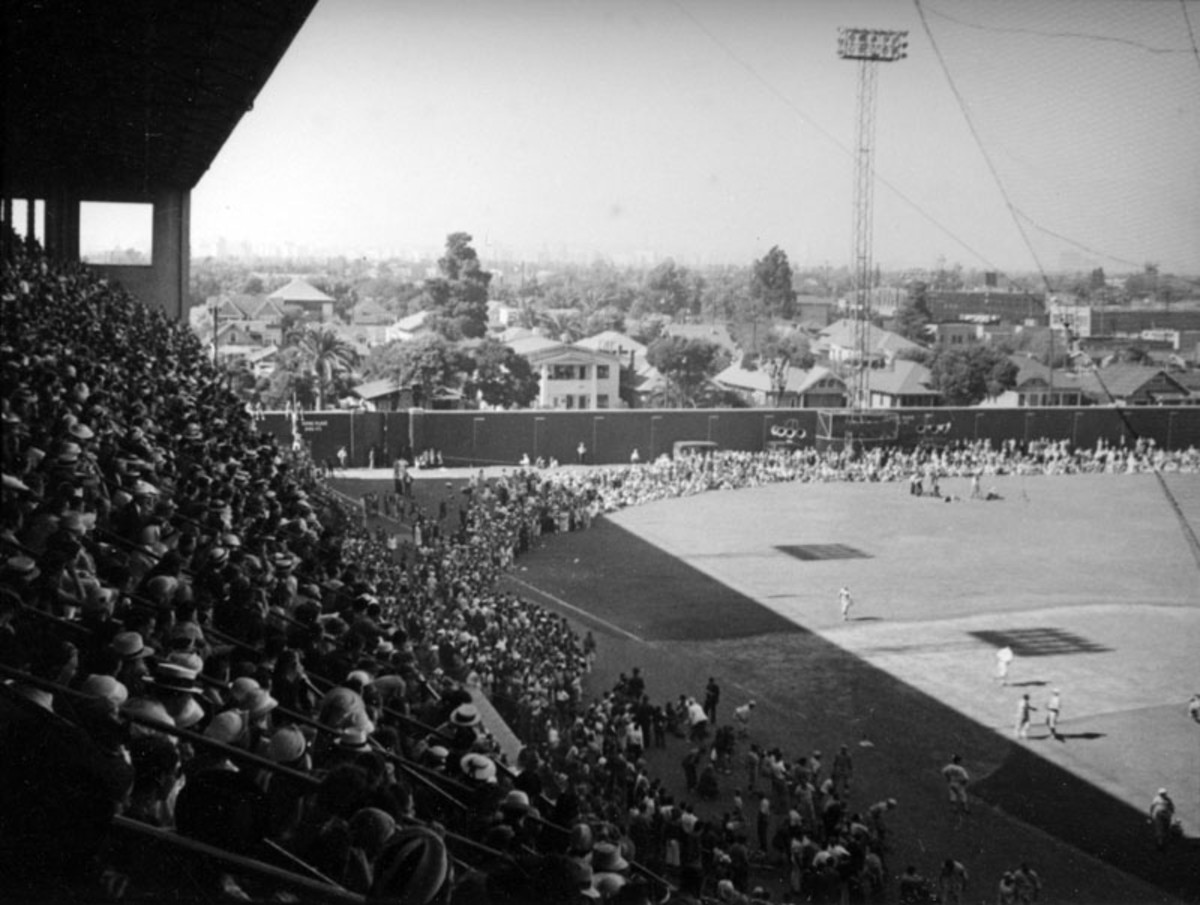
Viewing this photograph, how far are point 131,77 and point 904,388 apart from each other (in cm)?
4988

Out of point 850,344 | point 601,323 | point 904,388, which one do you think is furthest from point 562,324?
point 904,388

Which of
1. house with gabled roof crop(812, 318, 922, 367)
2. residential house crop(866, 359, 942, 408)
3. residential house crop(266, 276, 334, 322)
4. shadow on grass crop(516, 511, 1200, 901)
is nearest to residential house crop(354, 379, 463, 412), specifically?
residential house crop(866, 359, 942, 408)

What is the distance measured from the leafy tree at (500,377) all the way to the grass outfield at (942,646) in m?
18.7

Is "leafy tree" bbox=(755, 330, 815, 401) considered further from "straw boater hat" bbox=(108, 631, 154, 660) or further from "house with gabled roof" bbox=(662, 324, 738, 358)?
"straw boater hat" bbox=(108, 631, 154, 660)

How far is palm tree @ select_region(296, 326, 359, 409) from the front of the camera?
5400 cm

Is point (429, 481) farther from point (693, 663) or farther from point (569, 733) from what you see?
point (569, 733)

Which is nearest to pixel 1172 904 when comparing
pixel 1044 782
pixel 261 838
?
pixel 1044 782

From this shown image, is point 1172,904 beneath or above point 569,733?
beneath

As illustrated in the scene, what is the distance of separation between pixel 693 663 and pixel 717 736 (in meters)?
5.47

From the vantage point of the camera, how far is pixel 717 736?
16.0 metres

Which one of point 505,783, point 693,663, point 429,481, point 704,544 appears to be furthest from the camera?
point 429,481

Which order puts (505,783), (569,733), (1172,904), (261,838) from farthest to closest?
(569,733), (1172,904), (505,783), (261,838)

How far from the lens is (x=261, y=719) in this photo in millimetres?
4898

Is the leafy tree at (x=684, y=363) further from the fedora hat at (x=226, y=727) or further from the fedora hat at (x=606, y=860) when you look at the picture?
the fedora hat at (x=226, y=727)
